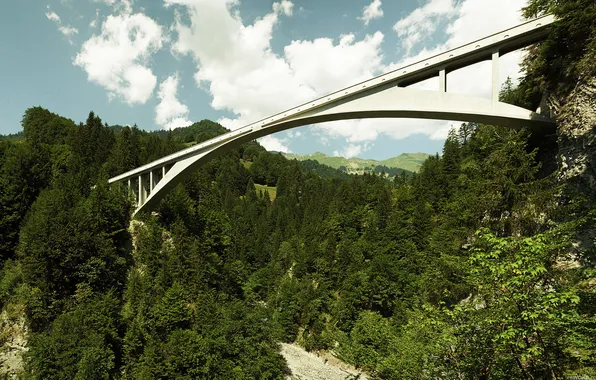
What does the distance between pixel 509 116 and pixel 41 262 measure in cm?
2752

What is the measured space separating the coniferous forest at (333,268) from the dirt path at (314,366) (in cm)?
144

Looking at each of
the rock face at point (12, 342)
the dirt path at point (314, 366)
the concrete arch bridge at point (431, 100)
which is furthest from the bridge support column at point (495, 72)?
the dirt path at point (314, 366)

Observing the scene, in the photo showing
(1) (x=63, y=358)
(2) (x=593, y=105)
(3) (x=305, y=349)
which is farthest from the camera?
(3) (x=305, y=349)

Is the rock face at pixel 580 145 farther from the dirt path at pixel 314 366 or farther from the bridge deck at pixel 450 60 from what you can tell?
the dirt path at pixel 314 366

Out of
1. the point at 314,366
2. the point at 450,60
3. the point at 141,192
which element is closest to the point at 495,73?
the point at 450,60

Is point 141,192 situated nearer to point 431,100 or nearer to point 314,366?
point 431,100

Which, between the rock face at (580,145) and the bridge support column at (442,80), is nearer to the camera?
the rock face at (580,145)

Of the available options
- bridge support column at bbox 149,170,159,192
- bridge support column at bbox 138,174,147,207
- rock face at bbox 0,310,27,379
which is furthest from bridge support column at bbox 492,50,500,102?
rock face at bbox 0,310,27,379

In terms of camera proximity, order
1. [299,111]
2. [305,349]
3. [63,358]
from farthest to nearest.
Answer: [305,349], [63,358], [299,111]

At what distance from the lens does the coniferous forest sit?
17.5 feet

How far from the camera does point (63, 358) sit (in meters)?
17.2

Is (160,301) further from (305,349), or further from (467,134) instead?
(467,134)

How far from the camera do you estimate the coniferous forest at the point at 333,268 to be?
532 cm

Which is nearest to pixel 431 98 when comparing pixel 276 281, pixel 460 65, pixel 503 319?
pixel 460 65
